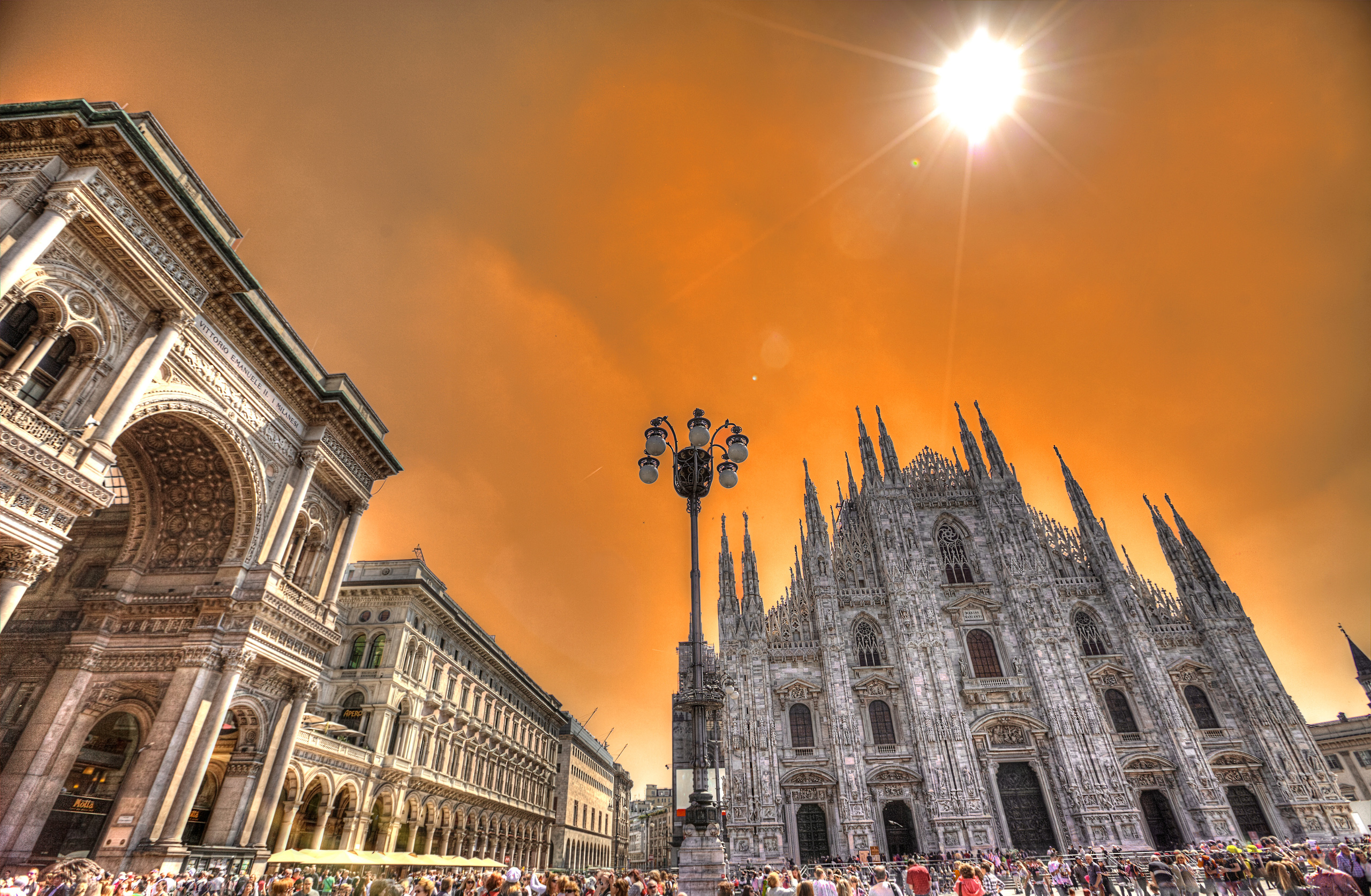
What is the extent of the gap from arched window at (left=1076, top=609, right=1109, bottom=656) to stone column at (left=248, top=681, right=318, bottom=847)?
3970 cm

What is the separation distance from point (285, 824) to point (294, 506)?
11.6 meters

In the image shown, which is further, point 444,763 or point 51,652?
point 444,763

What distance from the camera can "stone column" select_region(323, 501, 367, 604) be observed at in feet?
70.3

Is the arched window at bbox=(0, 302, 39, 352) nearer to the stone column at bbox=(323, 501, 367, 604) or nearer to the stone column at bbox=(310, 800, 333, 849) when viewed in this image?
the stone column at bbox=(323, 501, 367, 604)

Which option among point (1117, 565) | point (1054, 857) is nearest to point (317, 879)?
point (1054, 857)

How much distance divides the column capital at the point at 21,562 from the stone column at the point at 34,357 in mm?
3103

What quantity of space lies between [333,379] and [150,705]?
11.1 metres

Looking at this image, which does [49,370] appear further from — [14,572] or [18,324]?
[14,572]

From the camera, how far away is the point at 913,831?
103ft

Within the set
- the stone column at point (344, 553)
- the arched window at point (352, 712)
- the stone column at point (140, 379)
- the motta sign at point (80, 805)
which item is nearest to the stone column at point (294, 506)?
the stone column at point (344, 553)

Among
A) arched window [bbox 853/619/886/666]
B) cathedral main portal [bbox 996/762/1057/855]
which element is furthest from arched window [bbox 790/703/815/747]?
cathedral main portal [bbox 996/762/1057/855]

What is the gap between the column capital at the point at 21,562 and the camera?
1147 cm

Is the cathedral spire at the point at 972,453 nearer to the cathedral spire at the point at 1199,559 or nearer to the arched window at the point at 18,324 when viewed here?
the cathedral spire at the point at 1199,559

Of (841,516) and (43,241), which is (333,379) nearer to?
(43,241)
